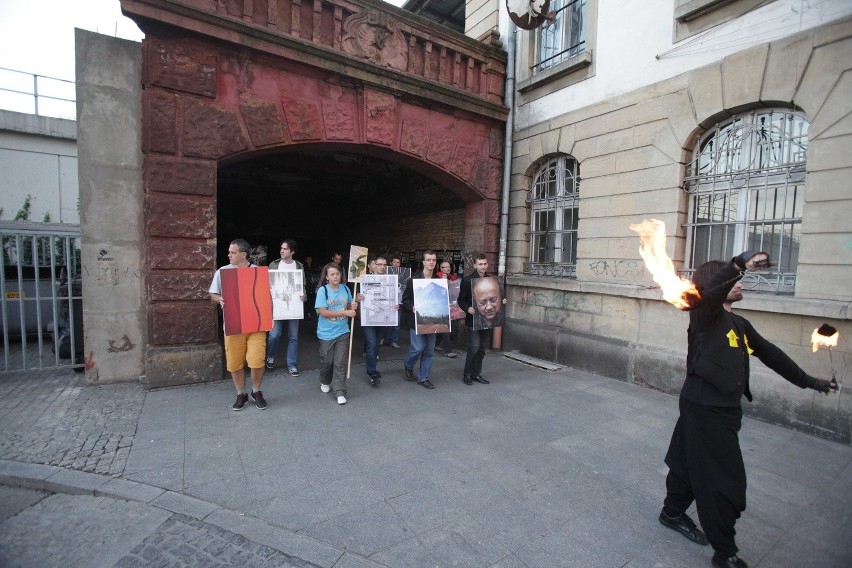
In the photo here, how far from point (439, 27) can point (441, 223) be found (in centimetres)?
432

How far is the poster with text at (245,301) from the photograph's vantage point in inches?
188

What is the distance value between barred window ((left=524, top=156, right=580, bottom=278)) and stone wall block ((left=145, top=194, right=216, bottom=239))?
5.87 m

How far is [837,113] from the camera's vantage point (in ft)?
14.9

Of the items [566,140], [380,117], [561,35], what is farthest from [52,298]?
[561,35]

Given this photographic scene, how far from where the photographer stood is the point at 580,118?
7.36 meters

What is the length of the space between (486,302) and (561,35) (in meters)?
5.62

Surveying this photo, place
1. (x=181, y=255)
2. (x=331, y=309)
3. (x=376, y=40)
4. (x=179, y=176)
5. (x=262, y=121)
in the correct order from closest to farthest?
(x=331, y=309)
(x=179, y=176)
(x=181, y=255)
(x=262, y=121)
(x=376, y=40)

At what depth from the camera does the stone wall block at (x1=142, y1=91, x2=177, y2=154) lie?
A: 5508 mm

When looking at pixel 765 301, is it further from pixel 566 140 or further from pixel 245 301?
pixel 245 301

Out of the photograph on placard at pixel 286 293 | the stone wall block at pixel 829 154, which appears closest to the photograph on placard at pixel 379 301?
the photograph on placard at pixel 286 293

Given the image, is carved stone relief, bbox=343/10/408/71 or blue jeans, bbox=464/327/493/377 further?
carved stone relief, bbox=343/10/408/71

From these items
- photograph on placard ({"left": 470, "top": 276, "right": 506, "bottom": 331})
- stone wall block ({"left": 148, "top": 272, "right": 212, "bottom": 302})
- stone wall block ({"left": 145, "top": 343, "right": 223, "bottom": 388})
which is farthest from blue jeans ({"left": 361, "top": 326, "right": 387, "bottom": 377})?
stone wall block ({"left": 148, "top": 272, "right": 212, "bottom": 302})

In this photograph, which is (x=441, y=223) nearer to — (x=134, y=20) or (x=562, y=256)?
(x=562, y=256)

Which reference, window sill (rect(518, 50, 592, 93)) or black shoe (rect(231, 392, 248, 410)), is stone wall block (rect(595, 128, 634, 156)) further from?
black shoe (rect(231, 392, 248, 410))
